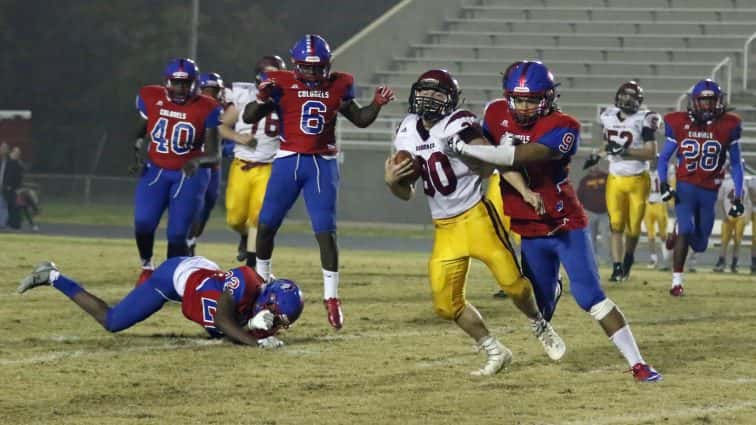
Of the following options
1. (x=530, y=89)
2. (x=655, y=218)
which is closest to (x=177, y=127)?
(x=530, y=89)

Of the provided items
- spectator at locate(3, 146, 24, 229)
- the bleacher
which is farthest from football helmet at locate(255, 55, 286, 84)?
the bleacher

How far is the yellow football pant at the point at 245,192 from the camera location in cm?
1320

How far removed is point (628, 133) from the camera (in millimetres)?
14148

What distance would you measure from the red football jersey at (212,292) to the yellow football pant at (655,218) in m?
10.7

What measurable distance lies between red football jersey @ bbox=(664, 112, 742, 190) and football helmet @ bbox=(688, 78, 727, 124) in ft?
0.19

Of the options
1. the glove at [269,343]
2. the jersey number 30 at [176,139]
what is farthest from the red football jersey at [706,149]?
the glove at [269,343]

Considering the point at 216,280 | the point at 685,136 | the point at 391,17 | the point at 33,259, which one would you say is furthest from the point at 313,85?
the point at 391,17

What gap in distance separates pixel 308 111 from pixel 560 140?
2739mm

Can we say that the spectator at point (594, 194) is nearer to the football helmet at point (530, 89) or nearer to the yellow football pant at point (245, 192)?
the yellow football pant at point (245, 192)

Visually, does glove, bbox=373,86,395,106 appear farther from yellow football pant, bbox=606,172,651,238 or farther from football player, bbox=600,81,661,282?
yellow football pant, bbox=606,172,651,238

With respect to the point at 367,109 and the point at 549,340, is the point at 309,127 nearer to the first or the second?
the point at 367,109

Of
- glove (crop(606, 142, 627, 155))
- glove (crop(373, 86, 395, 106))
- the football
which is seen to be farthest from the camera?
glove (crop(606, 142, 627, 155))

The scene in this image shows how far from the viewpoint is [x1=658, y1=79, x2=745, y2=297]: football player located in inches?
490

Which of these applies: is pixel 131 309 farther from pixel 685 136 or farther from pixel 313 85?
pixel 685 136
